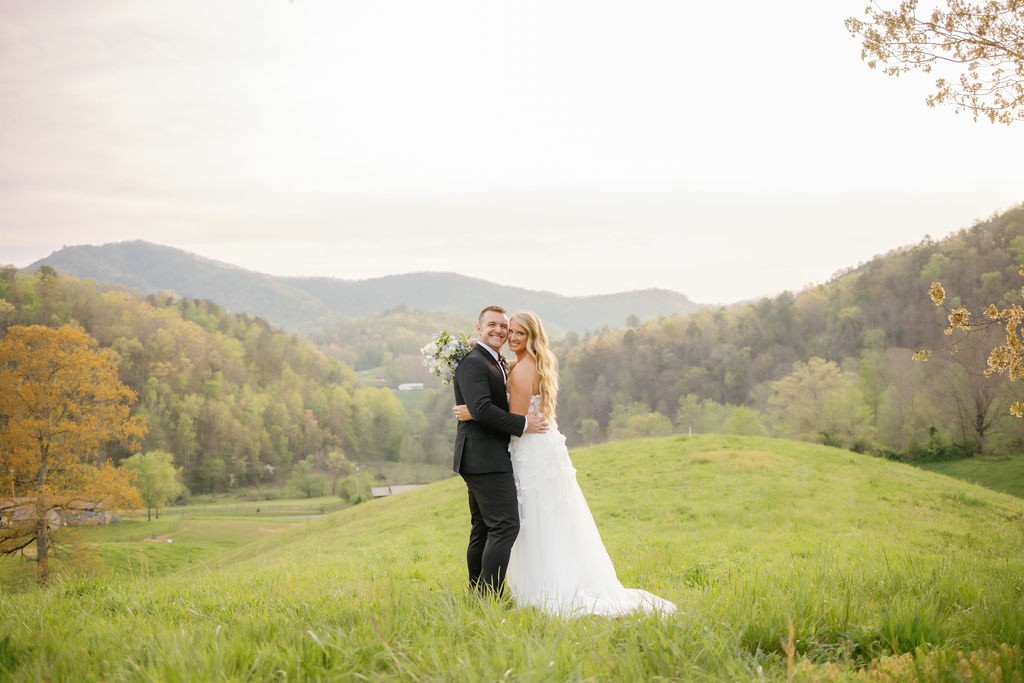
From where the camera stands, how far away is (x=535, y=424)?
522 centimetres

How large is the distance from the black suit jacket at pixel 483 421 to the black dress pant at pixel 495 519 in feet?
0.31

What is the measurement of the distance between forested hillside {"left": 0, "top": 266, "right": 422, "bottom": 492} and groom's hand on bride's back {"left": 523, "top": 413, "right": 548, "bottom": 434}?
61884mm

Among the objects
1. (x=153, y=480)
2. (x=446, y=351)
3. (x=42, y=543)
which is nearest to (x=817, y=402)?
(x=42, y=543)

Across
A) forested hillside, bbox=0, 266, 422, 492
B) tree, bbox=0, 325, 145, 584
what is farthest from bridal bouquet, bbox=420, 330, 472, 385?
forested hillside, bbox=0, 266, 422, 492

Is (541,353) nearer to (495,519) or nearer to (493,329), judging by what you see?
(493,329)

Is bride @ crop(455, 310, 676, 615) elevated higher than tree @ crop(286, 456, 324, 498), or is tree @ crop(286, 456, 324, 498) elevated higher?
bride @ crop(455, 310, 676, 615)

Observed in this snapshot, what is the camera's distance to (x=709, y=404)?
270 ft

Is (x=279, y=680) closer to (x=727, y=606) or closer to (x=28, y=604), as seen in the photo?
(x=727, y=606)

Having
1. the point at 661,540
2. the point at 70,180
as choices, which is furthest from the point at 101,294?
the point at 661,540

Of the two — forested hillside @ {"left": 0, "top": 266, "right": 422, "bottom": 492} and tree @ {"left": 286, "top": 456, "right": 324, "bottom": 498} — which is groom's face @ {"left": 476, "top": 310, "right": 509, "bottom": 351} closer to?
forested hillside @ {"left": 0, "top": 266, "right": 422, "bottom": 492}

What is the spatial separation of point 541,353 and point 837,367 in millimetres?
69231

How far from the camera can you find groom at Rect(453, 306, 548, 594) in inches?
193

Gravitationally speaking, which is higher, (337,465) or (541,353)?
(541,353)

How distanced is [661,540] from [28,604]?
9.57 m
